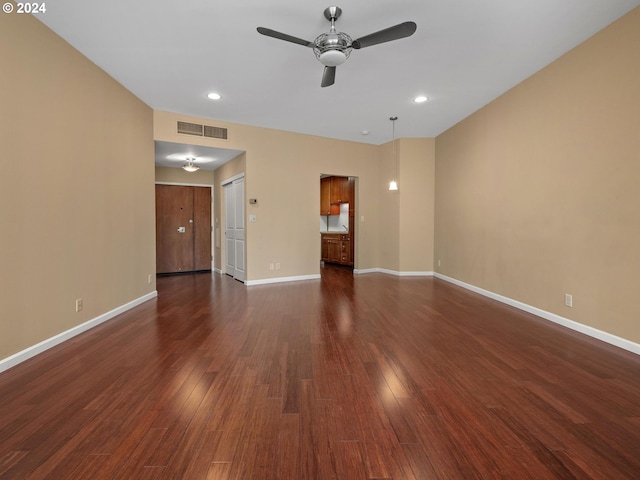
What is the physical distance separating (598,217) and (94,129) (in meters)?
5.55

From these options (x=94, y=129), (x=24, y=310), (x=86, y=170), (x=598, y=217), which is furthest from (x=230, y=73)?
(x=598, y=217)

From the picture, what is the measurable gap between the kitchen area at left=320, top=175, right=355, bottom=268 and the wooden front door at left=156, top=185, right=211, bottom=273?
128 inches

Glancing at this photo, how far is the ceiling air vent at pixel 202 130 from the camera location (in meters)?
5.06

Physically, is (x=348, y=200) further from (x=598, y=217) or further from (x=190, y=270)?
(x=598, y=217)

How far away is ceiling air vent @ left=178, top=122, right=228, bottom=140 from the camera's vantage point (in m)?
5.06

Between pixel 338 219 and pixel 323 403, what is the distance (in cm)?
745

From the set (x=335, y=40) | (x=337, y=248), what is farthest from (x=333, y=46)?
(x=337, y=248)

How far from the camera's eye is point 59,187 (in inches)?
Answer: 115

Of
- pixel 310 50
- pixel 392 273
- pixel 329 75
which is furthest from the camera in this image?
pixel 392 273

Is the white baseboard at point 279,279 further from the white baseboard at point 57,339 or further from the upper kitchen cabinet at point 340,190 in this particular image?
the upper kitchen cabinet at point 340,190

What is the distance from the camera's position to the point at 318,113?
504 centimetres

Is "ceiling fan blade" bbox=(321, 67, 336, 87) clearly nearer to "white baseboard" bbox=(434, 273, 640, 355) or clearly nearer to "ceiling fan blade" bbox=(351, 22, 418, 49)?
"ceiling fan blade" bbox=(351, 22, 418, 49)

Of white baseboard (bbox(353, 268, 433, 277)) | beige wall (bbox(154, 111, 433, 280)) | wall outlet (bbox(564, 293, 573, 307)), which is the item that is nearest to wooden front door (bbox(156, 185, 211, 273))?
beige wall (bbox(154, 111, 433, 280))

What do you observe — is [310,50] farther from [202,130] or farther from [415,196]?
[415,196]
